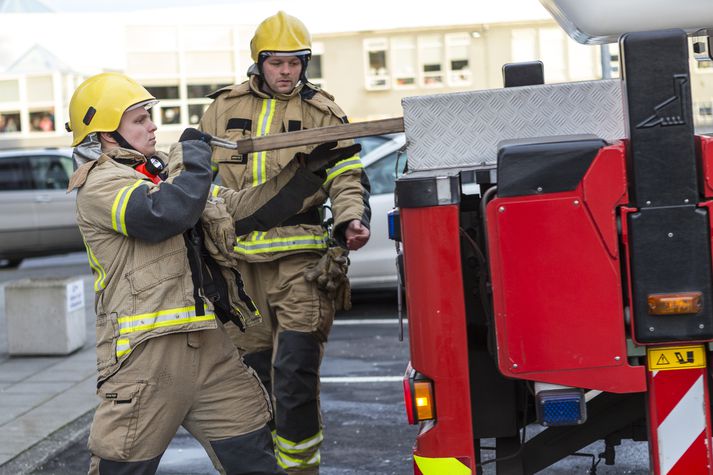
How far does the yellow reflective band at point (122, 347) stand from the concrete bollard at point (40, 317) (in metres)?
5.19

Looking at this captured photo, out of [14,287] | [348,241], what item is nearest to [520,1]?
[14,287]

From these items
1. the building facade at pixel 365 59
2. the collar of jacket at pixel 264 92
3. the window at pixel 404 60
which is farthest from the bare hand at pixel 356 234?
the window at pixel 404 60

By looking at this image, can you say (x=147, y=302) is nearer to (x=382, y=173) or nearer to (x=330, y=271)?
(x=330, y=271)

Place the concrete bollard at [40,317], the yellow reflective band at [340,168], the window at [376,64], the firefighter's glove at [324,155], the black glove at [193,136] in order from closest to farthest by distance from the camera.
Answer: the black glove at [193,136]
the firefighter's glove at [324,155]
the yellow reflective band at [340,168]
the concrete bollard at [40,317]
the window at [376,64]

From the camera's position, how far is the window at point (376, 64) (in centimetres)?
4084

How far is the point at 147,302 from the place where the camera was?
149 inches

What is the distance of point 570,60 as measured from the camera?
39938mm

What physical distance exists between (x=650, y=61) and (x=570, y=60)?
3778 centimetres

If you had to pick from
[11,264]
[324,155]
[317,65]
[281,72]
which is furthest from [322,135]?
[317,65]

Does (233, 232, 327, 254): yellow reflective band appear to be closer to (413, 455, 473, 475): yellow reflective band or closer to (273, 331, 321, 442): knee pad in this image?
(273, 331, 321, 442): knee pad

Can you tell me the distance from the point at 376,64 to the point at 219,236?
3758 centimetres

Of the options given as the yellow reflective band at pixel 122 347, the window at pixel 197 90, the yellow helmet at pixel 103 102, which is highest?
the window at pixel 197 90

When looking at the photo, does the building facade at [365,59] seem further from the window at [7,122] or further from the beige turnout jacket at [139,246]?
the beige turnout jacket at [139,246]

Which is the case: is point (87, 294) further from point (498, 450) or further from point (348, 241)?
point (498, 450)
